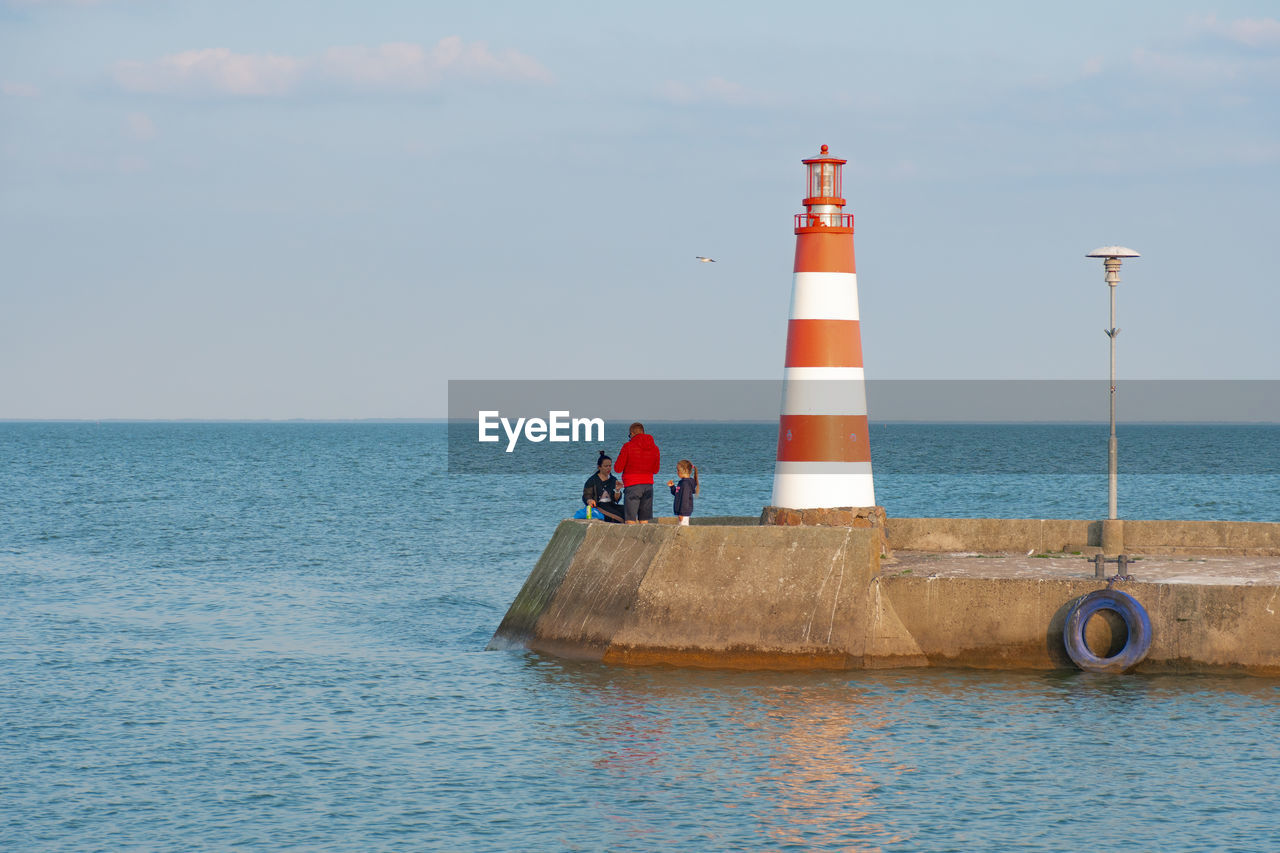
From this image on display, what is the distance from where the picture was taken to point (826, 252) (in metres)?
19.9

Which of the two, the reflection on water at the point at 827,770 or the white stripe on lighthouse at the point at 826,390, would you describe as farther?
the white stripe on lighthouse at the point at 826,390

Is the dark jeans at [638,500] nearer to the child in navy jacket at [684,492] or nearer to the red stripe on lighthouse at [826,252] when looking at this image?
the child in navy jacket at [684,492]

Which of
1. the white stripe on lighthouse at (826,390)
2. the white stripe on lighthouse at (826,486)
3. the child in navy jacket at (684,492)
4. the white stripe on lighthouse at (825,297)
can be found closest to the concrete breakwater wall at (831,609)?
the child in navy jacket at (684,492)

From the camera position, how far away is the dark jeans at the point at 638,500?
802 inches

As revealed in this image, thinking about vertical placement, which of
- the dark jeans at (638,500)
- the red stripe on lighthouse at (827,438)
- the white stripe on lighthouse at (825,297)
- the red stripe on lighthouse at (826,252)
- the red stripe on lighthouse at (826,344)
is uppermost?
the red stripe on lighthouse at (826,252)

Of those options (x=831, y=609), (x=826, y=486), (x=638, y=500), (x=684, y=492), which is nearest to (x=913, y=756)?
(x=831, y=609)

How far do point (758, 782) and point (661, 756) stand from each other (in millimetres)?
1288

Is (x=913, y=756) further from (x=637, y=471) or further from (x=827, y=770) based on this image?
(x=637, y=471)

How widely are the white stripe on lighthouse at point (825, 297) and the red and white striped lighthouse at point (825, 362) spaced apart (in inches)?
0.5

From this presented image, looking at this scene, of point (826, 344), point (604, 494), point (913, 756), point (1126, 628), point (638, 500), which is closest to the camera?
point (913, 756)

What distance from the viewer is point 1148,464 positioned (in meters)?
86.6

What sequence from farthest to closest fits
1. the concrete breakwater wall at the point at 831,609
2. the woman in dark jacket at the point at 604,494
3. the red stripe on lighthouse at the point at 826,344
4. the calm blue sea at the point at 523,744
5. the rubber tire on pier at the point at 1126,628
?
the woman in dark jacket at the point at 604,494
the red stripe on lighthouse at the point at 826,344
the concrete breakwater wall at the point at 831,609
the rubber tire on pier at the point at 1126,628
the calm blue sea at the point at 523,744

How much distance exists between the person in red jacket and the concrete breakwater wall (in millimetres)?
825

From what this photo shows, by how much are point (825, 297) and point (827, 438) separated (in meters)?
1.91
